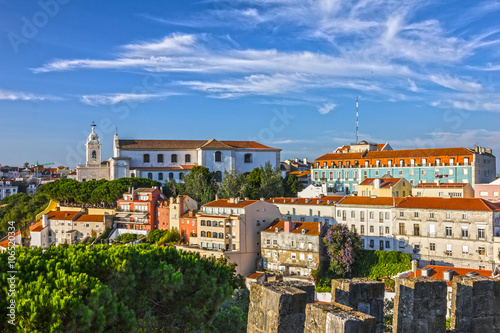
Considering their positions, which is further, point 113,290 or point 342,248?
point 342,248

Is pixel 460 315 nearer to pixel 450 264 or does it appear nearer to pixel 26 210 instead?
pixel 450 264

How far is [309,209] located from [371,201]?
6.86 meters

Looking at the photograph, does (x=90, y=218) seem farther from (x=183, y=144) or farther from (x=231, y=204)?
(x=183, y=144)

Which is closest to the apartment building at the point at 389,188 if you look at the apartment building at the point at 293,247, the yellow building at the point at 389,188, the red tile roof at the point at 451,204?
the yellow building at the point at 389,188

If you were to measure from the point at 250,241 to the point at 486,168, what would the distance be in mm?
32681

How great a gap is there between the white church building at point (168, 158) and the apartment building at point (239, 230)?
1210 inches

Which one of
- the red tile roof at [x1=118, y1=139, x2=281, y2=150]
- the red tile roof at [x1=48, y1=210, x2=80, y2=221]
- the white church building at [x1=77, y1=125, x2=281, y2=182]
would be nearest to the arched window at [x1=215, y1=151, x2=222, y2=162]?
the white church building at [x1=77, y1=125, x2=281, y2=182]

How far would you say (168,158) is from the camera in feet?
273

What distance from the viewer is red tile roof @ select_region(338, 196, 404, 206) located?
43.6 m

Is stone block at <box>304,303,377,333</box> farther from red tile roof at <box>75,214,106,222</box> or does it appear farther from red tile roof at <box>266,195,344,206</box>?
red tile roof at <box>75,214,106,222</box>

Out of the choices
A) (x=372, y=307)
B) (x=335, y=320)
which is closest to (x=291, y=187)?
(x=372, y=307)

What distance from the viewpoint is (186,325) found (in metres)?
15.2

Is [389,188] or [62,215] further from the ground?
[389,188]

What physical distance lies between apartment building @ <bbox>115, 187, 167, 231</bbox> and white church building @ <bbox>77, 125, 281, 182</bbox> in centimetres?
1540
